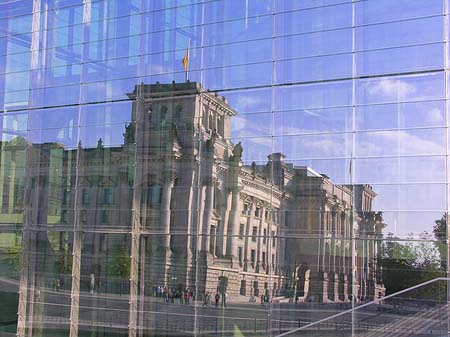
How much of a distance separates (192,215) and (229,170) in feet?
2.55

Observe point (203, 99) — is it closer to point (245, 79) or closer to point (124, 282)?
point (245, 79)

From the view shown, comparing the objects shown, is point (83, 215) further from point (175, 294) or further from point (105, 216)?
point (175, 294)

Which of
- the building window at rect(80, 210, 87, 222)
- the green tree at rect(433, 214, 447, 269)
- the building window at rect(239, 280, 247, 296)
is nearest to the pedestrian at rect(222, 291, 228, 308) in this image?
the building window at rect(239, 280, 247, 296)

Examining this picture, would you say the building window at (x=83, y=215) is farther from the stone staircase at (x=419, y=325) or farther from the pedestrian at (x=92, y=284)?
the stone staircase at (x=419, y=325)

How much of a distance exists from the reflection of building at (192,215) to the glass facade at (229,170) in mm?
20

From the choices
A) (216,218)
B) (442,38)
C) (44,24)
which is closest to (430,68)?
(442,38)

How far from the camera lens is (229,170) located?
9.89m

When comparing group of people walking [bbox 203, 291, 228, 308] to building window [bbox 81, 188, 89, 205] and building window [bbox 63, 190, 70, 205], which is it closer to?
building window [bbox 81, 188, 89, 205]

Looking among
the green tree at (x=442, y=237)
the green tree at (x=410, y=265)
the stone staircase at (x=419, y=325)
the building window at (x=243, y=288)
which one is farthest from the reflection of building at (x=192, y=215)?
the green tree at (x=442, y=237)

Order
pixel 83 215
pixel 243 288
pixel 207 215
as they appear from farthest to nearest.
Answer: pixel 83 215 < pixel 207 215 < pixel 243 288

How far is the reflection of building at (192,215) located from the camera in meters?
9.14

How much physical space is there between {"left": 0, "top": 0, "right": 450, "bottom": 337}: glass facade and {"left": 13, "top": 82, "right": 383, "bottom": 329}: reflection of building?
0.02m

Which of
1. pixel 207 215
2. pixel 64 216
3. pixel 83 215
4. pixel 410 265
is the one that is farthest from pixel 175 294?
pixel 410 265

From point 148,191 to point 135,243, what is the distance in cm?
73
